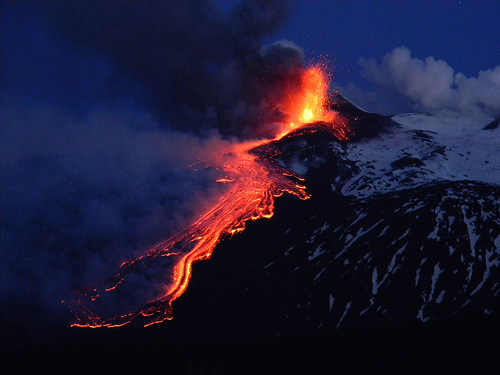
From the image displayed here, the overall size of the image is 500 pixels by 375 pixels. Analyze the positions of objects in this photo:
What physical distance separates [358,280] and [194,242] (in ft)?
26.6

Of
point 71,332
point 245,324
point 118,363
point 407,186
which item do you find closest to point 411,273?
point 245,324

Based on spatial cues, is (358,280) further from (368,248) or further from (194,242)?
(194,242)

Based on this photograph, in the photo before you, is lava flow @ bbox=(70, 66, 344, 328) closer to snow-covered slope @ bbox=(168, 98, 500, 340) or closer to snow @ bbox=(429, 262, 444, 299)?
snow-covered slope @ bbox=(168, 98, 500, 340)

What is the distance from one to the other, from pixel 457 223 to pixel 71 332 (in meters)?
18.8

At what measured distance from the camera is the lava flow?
18.7 metres

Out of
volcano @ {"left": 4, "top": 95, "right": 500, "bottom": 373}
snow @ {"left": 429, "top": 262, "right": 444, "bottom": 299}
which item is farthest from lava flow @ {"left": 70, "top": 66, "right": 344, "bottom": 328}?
snow @ {"left": 429, "top": 262, "right": 444, "bottom": 299}

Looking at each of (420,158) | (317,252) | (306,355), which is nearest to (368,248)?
(317,252)

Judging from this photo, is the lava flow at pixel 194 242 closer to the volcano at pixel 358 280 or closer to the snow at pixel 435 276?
the volcano at pixel 358 280

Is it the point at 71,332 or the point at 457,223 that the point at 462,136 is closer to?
the point at 457,223

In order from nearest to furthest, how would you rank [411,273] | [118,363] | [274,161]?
1. [118,363]
2. [411,273]
3. [274,161]

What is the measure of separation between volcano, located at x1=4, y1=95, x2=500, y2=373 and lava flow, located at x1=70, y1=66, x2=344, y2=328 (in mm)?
616

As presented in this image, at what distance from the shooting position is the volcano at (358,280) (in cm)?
1486

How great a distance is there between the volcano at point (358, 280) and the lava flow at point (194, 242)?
2.02 feet

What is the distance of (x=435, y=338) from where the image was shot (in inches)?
590
